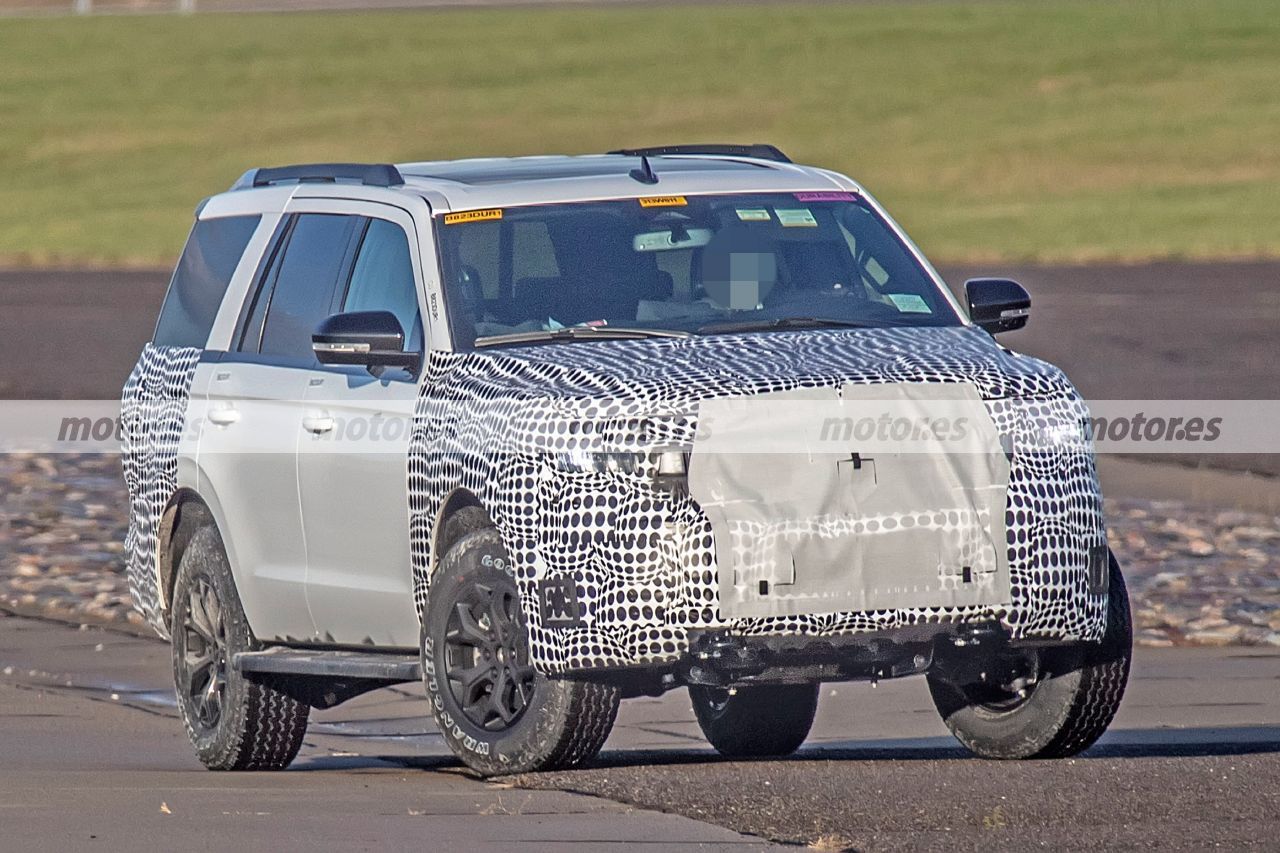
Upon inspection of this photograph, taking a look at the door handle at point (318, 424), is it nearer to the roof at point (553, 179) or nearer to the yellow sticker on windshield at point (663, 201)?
the roof at point (553, 179)

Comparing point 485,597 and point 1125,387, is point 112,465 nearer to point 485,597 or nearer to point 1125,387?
point 1125,387

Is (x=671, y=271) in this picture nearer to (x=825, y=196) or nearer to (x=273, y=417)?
(x=825, y=196)

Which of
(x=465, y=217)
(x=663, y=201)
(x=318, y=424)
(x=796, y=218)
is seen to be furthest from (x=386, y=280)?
(x=796, y=218)

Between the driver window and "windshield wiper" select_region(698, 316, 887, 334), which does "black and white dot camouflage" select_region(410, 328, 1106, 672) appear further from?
the driver window

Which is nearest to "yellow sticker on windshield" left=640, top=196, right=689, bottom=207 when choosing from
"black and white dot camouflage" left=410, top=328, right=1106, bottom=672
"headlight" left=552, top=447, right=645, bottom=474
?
"black and white dot camouflage" left=410, top=328, right=1106, bottom=672

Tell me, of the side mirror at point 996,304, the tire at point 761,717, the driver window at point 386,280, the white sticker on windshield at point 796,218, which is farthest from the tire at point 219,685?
the side mirror at point 996,304

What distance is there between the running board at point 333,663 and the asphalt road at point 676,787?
357 mm

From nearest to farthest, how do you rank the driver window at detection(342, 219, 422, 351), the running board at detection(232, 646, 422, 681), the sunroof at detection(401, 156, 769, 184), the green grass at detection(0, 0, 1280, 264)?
the running board at detection(232, 646, 422, 681)
the driver window at detection(342, 219, 422, 351)
the sunroof at detection(401, 156, 769, 184)
the green grass at detection(0, 0, 1280, 264)

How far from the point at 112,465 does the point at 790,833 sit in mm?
16003

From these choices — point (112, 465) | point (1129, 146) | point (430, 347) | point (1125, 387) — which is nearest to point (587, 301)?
point (430, 347)

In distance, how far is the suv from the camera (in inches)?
356

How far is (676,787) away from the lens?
31.4 feet

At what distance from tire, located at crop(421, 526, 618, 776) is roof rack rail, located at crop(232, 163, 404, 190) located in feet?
5.74

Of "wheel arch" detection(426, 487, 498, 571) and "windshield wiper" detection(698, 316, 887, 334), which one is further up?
"windshield wiper" detection(698, 316, 887, 334)
